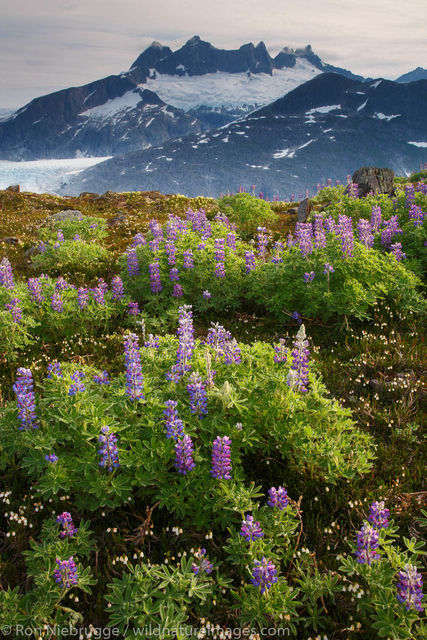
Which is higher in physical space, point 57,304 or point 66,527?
point 57,304

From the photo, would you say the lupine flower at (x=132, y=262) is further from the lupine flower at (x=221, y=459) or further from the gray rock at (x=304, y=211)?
the gray rock at (x=304, y=211)

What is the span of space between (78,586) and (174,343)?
271 centimetres

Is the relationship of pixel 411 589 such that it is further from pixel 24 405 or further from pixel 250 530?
pixel 24 405

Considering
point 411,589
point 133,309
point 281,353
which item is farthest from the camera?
point 133,309

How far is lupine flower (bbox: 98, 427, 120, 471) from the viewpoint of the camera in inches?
132

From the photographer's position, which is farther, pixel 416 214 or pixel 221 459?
pixel 416 214

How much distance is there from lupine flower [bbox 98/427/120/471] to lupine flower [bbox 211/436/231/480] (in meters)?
0.82

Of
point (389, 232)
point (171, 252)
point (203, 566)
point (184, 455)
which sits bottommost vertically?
point (203, 566)

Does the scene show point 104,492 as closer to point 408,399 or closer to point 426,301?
point 408,399

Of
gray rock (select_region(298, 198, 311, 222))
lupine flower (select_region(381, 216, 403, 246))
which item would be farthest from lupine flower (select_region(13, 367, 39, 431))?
gray rock (select_region(298, 198, 311, 222))

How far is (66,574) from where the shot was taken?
9.96 ft

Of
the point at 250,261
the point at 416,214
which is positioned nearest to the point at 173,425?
the point at 250,261

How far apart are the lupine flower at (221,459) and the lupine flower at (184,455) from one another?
0.65ft

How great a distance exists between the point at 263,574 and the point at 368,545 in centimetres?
82
